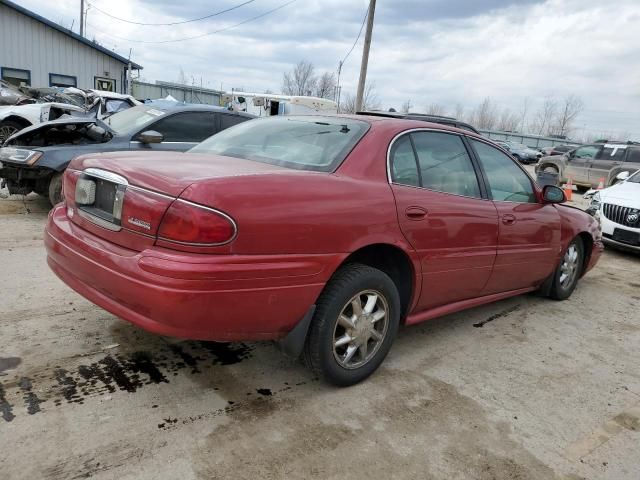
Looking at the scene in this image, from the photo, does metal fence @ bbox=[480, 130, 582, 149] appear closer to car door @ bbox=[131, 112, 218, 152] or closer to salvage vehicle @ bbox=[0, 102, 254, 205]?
car door @ bbox=[131, 112, 218, 152]

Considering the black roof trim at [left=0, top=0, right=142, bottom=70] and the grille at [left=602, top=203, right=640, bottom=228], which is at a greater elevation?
the black roof trim at [left=0, top=0, right=142, bottom=70]

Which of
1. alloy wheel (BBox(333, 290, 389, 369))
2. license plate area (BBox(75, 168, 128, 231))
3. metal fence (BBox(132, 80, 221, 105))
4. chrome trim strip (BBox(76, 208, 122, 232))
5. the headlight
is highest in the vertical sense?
metal fence (BBox(132, 80, 221, 105))

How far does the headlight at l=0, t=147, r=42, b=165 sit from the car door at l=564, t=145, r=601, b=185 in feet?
48.0

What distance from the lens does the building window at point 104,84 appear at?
24.6 metres

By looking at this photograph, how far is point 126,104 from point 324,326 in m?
11.5

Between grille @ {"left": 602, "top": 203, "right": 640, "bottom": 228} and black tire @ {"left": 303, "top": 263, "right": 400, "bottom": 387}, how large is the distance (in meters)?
5.65

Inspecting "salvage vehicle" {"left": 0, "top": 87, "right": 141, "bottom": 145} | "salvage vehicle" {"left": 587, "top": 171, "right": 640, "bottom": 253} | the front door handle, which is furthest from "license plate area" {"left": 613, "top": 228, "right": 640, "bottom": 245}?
"salvage vehicle" {"left": 0, "top": 87, "right": 141, "bottom": 145}

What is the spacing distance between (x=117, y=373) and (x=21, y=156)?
4347 mm

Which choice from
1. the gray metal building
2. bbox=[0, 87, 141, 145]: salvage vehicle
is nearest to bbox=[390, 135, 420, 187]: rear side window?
bbox=[0, 87, 141, 145]: salvage vehicle

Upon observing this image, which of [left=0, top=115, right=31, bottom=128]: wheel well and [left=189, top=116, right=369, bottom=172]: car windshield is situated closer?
[left=189, top=116, right=369, bottom=172]: car windshield

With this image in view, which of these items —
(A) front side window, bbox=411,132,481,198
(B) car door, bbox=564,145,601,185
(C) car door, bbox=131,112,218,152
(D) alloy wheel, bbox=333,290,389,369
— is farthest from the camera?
(B) car door, bbox=564,145,601,185

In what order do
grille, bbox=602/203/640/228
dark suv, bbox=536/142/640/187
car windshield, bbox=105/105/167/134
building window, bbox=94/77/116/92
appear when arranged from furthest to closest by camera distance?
1. building window, bbox=94/77/116/92
2. dark suv, bbox=536/142/640/187
3. grille, bbox=602/203/640/228
4. car windshield, bbox=105/105/167/134

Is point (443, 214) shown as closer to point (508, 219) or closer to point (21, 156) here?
point (508, 219)

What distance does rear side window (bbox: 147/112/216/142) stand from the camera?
22.6 ft
